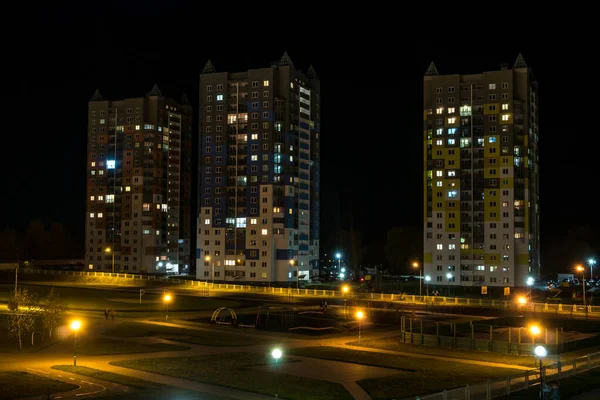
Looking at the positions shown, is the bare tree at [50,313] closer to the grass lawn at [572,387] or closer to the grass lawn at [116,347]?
the grass lawn at [116,347]

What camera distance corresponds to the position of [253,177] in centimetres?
13638

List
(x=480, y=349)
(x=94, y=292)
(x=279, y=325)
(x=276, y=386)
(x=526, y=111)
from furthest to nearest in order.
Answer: (x=526, y=111) → (x=94, y=292) → (x=279, y=325) → (x=480, y=349) → (x=276, y=386)

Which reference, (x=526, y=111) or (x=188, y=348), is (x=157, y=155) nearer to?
(x=526, y=111)

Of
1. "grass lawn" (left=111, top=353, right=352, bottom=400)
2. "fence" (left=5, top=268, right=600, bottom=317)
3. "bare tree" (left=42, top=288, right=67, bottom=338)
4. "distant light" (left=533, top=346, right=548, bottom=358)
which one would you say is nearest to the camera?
"distant light" (left=533, top=346, right=548, bottom=358)

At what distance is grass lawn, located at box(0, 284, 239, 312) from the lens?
85.9 meters

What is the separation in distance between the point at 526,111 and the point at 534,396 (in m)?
103

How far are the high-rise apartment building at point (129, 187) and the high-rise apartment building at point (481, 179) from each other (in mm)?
70274

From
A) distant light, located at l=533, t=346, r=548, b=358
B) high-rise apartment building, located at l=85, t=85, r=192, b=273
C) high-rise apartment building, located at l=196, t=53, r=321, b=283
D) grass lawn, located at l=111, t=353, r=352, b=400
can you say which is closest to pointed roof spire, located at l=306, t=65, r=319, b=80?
high-rise apartment building, located at l=196, t=53, r=321, b=283

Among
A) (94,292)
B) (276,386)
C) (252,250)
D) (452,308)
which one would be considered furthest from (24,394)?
(252,250)

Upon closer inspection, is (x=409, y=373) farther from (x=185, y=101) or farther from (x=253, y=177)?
(x=185, y=101)

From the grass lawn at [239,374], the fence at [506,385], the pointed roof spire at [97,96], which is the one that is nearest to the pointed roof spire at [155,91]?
the pointed roof spire at [97,96]

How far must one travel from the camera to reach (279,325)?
2709 inches

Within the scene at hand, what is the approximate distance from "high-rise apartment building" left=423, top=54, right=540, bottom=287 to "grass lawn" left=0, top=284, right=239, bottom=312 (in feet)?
167

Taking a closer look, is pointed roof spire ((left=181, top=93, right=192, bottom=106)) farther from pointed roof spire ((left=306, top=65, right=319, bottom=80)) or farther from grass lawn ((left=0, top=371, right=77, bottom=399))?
grass lawn ((left=0, top=371, right=77, bottom=399))
